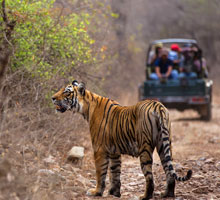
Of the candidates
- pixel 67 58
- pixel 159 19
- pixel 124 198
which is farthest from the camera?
pixel 159 19

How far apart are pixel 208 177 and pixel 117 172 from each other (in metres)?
1.43

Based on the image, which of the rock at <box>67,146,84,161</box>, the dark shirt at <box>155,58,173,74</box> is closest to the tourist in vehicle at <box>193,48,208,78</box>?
the dark shirt at <box>155,58,173,74</box>

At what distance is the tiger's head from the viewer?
6098mm

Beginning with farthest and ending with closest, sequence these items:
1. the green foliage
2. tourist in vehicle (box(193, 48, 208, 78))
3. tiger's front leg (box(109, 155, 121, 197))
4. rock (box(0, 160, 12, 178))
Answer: tourist in vehicle (box(193, 48, 208, 78)) → the green foliage → tiger's front leg (box(109, 155, 121, 197)) → rock (box(0, 160, 12, 178))

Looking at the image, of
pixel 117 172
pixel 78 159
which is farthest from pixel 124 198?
pixel 78 159

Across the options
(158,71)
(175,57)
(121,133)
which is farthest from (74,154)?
(175,57)

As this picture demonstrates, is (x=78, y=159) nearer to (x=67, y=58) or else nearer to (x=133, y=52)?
(x=67, y=58)

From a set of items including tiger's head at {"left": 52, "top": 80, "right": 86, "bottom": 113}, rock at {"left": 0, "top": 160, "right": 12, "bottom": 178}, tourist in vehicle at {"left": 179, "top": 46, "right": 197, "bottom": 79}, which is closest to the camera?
rock at {"left": 0, "top": 160, "right": 12, "bottom": 178}

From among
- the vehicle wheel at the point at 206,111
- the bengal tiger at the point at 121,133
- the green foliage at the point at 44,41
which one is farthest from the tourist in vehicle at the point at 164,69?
the bengal tiger at the point at 121,133

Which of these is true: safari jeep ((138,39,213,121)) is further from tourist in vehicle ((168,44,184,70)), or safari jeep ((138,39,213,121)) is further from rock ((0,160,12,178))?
rock ((0,160,12,178))

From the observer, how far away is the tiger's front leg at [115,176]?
5.93 m

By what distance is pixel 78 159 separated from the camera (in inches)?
295

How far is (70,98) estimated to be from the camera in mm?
6113

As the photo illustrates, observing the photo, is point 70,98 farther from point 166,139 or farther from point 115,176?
point 166,139
